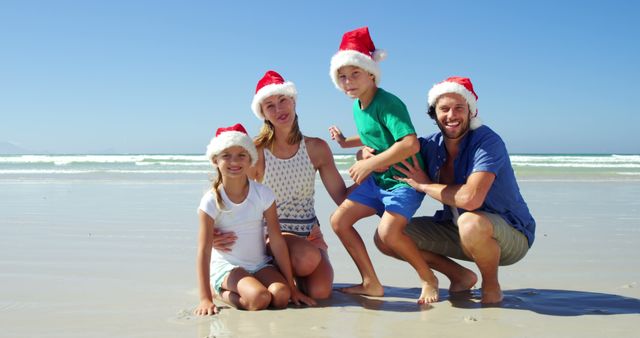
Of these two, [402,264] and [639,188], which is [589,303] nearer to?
[402,264]

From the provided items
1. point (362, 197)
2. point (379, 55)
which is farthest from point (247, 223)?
point (379, 55)

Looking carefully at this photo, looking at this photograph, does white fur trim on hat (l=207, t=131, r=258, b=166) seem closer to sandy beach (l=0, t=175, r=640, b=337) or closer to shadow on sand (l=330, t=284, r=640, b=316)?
sandy beach (l=0, t=175, r=640, b=337)

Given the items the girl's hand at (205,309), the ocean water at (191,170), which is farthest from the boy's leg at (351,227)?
the ocean water at (191,170)

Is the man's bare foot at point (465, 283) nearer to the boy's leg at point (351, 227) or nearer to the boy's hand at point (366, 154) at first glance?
the boy's leg at point (351, 227)

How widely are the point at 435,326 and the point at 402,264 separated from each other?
1.83 m

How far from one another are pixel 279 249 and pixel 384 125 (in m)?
1.08

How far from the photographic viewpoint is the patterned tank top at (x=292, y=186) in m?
4.14

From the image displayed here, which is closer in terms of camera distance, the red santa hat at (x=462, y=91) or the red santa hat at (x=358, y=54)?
the red santa hat at (x=462, y=91)

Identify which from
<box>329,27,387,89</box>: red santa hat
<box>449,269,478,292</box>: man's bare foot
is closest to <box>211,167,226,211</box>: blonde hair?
<box>329,27,387,89</box>: red santa hat

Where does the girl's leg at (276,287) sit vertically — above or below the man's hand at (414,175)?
below

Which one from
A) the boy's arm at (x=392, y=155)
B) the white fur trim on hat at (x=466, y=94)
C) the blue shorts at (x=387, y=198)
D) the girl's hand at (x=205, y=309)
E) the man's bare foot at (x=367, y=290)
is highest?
the white fur trim on hat at (x=466, y=94)

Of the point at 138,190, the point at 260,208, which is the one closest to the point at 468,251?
the point at 260,208

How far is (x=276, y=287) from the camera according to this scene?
3.54 meters

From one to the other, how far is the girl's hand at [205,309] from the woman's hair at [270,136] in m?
1.24
